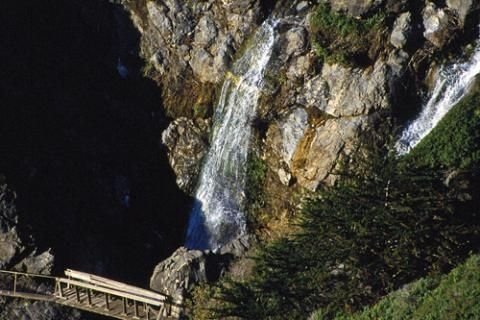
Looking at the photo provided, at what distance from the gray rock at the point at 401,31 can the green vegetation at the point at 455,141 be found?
9.83 feet

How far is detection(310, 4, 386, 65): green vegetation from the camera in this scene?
113ft

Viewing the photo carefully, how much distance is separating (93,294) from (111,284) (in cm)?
108

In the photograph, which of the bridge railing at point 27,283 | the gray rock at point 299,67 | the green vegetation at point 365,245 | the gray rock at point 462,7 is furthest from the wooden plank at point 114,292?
the gray rock at point 462,7

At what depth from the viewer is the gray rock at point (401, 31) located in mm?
33750

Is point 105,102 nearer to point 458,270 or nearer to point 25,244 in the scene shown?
point 25,244

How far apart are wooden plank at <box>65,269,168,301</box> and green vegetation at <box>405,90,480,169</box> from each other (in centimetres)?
754

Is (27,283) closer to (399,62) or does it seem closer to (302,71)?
(302,71)

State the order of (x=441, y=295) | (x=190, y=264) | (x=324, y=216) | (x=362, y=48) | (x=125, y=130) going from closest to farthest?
(x=441, y=295), (x=324, y=216), (x=190, y=264), (x=362, y=48), (x=125, y=130)

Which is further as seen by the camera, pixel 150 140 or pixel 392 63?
pixel 150 140

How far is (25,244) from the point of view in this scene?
3281cm

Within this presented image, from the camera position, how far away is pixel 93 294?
31875 mm

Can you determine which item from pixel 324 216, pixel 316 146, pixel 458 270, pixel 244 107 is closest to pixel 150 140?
pixel 244 107

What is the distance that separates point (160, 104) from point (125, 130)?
145 cm

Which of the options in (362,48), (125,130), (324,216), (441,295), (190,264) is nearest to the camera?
(441,295)
